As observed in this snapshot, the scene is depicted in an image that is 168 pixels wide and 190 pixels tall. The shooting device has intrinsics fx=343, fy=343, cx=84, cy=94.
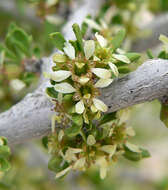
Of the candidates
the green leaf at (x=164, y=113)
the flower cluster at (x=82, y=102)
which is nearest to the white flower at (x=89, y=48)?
the flower cluster at (x=82, y=102)

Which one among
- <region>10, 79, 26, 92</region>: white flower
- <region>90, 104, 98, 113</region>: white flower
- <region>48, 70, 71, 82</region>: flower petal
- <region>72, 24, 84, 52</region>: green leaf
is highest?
<region>72, 24, 84, 52</region>: green leaf

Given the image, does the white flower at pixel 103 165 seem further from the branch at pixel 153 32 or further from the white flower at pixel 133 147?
the branch at pixel 153 32

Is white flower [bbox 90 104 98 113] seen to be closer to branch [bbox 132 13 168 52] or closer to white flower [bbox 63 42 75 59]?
white flower [bbox 63 42 75 59]

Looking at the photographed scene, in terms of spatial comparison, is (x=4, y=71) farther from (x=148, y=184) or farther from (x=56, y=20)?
(x=148, y=184)

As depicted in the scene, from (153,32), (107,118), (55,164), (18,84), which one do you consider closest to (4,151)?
(55,164)

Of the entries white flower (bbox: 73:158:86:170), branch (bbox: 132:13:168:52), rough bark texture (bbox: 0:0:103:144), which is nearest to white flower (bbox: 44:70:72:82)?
rough bark texture (bbox: 0:0:103:144)

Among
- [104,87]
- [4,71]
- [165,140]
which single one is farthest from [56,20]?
[165,140]
